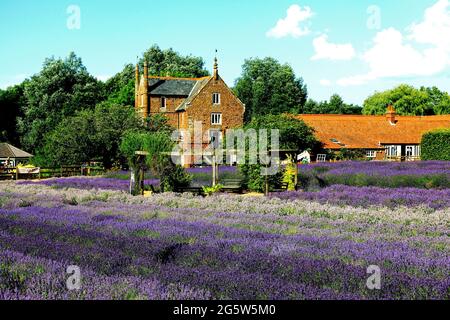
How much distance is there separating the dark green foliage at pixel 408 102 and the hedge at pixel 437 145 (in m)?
44.0

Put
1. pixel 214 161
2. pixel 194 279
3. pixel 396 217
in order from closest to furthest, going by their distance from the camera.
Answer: pixel 194 279 < pixel 396 217 < pixel 214 161

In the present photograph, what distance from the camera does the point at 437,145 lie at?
143ft

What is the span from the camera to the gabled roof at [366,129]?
176 ft

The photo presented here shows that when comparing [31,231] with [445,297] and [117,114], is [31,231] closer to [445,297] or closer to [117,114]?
[445,297]

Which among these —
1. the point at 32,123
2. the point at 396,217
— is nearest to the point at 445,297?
the point at 396,217

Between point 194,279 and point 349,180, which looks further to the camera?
point 349,180

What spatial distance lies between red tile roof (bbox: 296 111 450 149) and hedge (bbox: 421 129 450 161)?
8.79 meters

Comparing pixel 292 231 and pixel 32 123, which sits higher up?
pixel 32 123

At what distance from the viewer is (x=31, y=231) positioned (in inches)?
382

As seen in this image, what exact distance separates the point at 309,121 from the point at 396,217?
44850mm

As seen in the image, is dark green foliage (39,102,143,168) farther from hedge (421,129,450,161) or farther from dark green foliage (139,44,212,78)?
dark green foliage (139,44,212,78)

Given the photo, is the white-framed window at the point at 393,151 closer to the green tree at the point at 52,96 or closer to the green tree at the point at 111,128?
the green tree at the point at 111,128

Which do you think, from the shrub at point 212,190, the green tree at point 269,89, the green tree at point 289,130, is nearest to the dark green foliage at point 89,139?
the green tree at point 289,130

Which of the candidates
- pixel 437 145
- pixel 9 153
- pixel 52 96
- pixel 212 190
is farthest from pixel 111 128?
pixel 437 145
